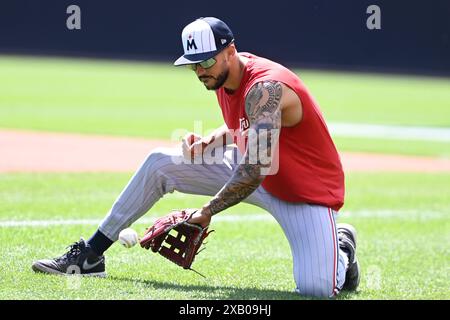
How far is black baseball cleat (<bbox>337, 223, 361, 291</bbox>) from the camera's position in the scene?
5.87m

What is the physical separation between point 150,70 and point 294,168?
2634 centimetres

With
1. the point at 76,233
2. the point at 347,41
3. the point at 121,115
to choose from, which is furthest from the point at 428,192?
the point at 347,41

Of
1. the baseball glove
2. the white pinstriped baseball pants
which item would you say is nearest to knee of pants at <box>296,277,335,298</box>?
the white pinstriped baseball pants

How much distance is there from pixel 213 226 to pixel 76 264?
103 inches

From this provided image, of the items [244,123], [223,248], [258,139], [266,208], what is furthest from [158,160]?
[223,248]

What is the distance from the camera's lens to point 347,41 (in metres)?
31.9

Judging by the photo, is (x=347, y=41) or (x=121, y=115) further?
(x=347, y=41)

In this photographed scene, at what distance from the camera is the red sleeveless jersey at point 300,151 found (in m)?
5.58

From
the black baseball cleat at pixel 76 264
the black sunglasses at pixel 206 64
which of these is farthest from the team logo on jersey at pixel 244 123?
the black baseball cleat at pixel 76 264

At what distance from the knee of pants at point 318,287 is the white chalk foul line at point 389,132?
1123cm

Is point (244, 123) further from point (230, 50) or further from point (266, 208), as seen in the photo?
point (266, 208)

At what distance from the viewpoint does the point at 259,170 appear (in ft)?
17.5

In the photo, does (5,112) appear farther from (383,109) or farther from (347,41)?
(347,41)

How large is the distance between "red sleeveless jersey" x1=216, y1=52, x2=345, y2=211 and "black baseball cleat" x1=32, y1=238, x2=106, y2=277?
3.93 ft
